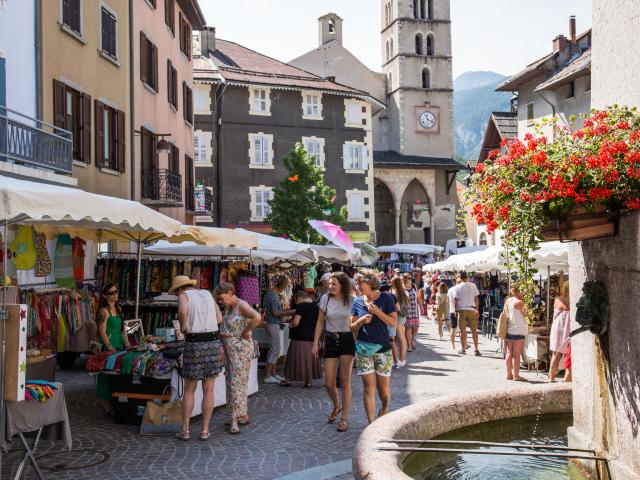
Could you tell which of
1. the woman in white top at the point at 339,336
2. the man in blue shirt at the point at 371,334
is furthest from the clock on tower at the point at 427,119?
the man in blue shirt at the point at 371,334

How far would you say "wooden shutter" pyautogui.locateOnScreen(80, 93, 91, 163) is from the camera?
19.6 metres

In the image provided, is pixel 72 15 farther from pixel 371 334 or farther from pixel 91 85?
pixel 371 334

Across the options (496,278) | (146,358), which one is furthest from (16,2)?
(496,278)

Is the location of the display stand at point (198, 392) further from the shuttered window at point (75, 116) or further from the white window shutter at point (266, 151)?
the white window shutter at point (266, 151)

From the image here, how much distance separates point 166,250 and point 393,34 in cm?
5655

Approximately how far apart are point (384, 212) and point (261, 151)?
19.0 meters

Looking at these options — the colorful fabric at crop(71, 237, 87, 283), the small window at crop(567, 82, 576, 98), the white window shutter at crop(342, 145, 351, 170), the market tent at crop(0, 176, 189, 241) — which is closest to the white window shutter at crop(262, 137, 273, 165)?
the white window shutter at crop(342, 145, 351, 170)

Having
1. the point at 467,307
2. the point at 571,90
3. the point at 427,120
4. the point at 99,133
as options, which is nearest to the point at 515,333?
the point at 467,307

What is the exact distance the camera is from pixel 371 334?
884 cm

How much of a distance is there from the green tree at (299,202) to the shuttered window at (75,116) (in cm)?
2087

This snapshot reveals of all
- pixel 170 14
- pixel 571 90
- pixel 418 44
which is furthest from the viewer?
pixel 418 44

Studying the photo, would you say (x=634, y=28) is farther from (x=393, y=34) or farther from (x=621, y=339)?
(x=393, y=34)

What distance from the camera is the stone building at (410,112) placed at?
2457 inches

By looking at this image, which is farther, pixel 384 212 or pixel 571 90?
pixel 384 212
